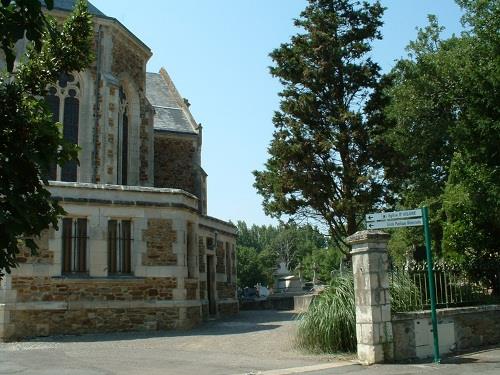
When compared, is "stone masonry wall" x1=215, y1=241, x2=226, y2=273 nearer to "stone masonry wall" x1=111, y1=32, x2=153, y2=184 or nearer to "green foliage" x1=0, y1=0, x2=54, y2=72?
"stone masonry wall" x1=111, y1=32, x2=153, y2=184

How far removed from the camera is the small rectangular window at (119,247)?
52.5ft

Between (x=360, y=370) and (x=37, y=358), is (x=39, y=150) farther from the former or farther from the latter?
(x=37, y=358)

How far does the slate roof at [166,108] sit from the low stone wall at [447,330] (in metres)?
18.4

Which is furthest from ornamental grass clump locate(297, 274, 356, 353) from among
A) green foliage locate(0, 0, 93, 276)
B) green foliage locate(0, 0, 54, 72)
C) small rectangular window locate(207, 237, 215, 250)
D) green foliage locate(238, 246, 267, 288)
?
green foliage locate(238, 246, 267, 288)

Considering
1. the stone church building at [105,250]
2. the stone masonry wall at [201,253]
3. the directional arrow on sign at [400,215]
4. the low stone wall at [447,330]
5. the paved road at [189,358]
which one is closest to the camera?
the paved road at [189,358]

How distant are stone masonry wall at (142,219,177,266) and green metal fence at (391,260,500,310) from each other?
7.20m

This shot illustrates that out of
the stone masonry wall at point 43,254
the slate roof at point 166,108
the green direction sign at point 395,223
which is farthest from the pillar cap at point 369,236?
the slate roof at point 166,108

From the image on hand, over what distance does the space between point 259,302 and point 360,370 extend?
73.0 feet

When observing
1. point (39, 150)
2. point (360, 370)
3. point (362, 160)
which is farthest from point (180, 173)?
point (39, 150)

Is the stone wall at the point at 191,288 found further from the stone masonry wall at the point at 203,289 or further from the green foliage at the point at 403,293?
the green foliage at the point at 403,293

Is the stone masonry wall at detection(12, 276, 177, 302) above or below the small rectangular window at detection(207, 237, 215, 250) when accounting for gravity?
below

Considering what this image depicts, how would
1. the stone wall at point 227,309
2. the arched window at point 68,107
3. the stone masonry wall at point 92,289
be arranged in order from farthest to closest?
the stone wall at point 227,309
the arched window at point 68,107
the stone masonry wall at point 92,289

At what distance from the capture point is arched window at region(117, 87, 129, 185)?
22.4 metres

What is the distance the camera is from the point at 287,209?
19.9 metres
